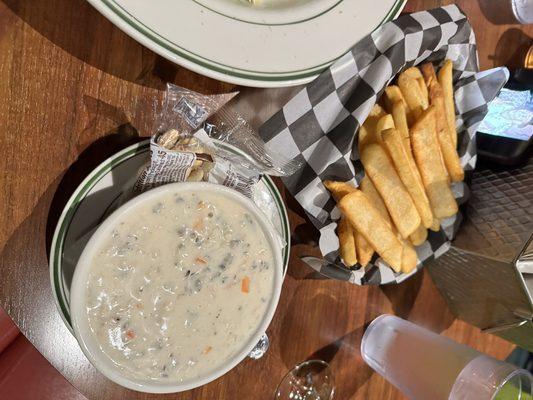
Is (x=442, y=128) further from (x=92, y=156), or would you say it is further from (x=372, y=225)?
(x=92, y=156)

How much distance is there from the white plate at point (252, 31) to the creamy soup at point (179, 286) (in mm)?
240

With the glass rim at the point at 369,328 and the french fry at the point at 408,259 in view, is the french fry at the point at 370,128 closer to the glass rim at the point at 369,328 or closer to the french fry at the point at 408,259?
the french fry at the point at 408,259

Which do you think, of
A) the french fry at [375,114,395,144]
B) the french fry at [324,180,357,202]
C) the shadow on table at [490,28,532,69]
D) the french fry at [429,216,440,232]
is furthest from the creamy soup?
the shadow on table at [490,28,532,69]

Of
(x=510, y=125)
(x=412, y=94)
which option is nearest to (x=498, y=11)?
(x=510, y=125)

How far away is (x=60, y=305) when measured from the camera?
3.26ft

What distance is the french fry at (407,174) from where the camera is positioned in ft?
3.66

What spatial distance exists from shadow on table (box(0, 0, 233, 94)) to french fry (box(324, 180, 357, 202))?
1.16ft

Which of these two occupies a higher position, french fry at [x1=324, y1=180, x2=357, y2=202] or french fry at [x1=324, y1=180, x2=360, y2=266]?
french fry at [x1=324, y1=180, x2=357, y2=202]

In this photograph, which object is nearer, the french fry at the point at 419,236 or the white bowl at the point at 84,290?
the white bowl at the point at 84,290

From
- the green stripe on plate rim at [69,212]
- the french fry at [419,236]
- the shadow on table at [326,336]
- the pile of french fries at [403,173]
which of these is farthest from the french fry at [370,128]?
the green stripe on plate rim at [69,212]

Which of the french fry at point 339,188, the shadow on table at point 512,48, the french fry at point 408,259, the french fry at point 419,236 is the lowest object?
the french fry at point 408,259

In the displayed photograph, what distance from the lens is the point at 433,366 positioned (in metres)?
1.25

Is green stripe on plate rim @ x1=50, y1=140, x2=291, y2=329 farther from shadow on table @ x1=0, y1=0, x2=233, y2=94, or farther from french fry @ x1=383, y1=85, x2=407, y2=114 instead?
french fry @ x1=383, y1=85, x2=407, y2=114

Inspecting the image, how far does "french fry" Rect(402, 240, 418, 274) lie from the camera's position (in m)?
1.22
